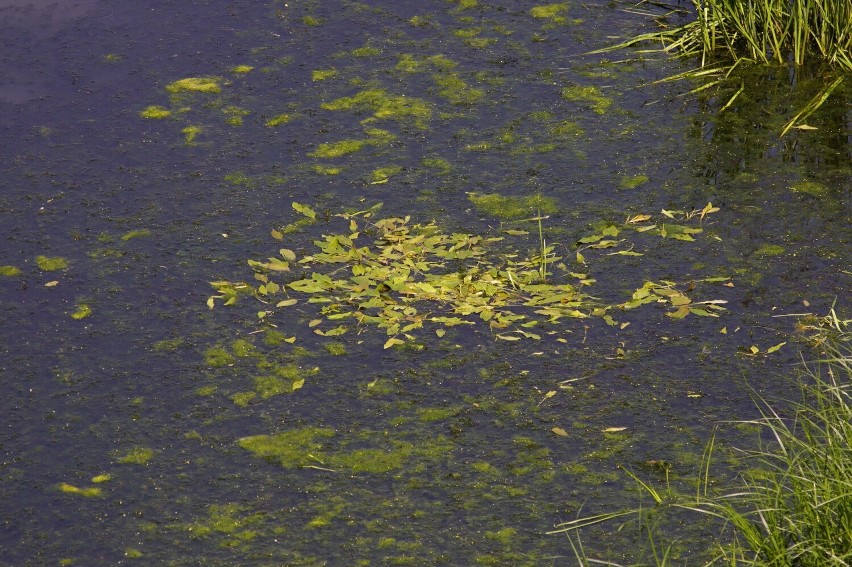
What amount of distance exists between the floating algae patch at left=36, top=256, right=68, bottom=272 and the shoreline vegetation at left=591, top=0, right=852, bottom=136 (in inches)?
88.9

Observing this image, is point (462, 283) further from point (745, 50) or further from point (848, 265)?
point (745, 50)

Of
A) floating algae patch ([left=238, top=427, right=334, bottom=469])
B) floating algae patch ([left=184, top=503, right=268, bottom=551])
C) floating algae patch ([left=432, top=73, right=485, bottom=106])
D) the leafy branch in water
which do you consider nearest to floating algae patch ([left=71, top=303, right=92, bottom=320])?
the leafy branch in water

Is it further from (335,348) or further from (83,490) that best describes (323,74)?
(83,490)

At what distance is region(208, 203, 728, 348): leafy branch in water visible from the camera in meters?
3.29

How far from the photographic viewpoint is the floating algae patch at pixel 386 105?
4.29 meters

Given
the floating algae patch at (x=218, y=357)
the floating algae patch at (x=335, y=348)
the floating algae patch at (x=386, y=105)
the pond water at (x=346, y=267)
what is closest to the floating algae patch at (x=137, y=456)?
the pond water at (x=346, y=267)

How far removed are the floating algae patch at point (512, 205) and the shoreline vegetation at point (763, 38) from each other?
3.19 ft

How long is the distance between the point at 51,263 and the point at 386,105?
54.6 inches

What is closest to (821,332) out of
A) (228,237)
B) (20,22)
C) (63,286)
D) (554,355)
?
(554,355)

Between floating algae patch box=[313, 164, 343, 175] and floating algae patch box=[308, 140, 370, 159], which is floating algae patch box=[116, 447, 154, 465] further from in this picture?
floating algae patch box=[308, 140, 370, 159]

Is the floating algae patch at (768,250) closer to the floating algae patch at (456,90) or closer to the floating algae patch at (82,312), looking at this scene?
the floating algae patch at (456,90)

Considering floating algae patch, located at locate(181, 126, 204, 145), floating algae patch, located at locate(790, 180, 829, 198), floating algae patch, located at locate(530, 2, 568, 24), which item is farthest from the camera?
floating algae patch, located at locate(530, 2, 568, 24)

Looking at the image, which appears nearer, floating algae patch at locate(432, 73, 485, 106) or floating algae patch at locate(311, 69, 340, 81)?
floating algae patch at locate(432, 73, 485, 106)

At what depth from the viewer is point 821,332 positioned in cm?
318
